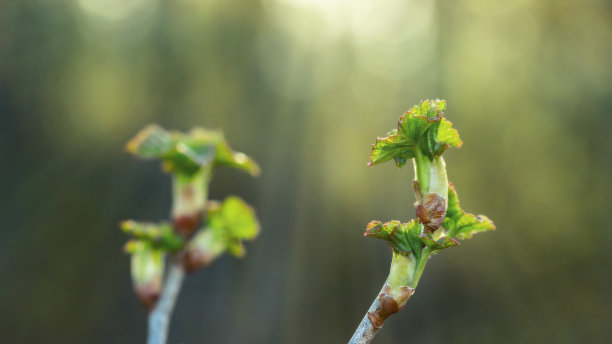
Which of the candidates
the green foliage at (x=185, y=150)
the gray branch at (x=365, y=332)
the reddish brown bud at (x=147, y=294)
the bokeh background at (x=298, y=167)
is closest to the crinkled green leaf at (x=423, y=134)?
the gray branch at (x=365, y=332)

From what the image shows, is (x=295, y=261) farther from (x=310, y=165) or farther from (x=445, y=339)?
(x=445, y=339)

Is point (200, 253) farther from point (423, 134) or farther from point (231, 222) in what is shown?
point (423, 134)

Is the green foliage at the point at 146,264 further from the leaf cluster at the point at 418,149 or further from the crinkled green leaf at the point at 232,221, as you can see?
the leaf cluster at the point at 418,149

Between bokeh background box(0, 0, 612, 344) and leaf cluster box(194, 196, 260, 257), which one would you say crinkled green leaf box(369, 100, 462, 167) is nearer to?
leaf cluster box(194, 196, 260, 257)

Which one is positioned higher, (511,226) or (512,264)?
(511,226)

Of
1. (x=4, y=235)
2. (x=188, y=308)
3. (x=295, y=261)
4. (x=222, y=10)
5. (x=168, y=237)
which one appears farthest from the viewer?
(x=222, y=10)

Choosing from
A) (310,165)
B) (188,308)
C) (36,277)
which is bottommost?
(188,308)

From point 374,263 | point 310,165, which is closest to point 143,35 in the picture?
point 310,165

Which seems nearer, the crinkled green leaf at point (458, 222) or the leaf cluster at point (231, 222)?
the crinkled green leaf at point (458, 222)
